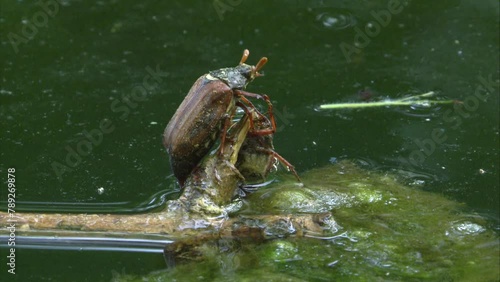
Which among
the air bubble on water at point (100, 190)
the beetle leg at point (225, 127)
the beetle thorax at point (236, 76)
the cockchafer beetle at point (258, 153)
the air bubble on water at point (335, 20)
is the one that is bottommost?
the air bubble on water at point (100, 190)

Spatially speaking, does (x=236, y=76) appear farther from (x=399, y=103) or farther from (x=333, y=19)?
(x=333, y=19)

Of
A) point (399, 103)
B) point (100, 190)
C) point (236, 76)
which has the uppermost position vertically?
point (236, 76)

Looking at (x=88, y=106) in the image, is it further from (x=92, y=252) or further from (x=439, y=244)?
(x=439, y=244)

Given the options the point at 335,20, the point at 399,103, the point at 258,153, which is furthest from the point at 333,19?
the point at 258,153

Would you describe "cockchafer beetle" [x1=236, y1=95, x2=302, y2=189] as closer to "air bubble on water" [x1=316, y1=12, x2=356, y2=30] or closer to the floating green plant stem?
the floating green plant stem

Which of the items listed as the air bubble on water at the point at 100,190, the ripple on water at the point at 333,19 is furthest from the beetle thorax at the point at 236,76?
the ripple on water at the point at 333,19

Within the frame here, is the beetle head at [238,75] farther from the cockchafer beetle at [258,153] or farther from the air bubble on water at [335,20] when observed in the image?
the air bubble on water at [335,20]

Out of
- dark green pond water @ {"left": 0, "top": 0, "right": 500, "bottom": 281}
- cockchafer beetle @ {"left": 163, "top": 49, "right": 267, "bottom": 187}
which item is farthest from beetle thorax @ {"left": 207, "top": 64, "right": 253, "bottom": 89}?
dark green pond water @ {"left": 0, "top": 0, "right": 500, "bottom": 281}

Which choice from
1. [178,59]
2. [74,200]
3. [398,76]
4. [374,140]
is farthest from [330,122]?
[74,200]
